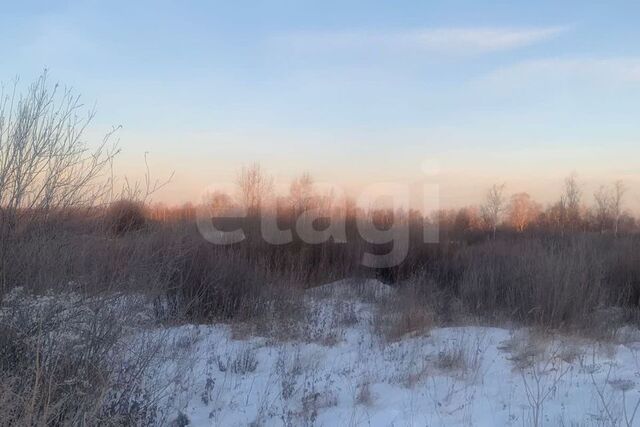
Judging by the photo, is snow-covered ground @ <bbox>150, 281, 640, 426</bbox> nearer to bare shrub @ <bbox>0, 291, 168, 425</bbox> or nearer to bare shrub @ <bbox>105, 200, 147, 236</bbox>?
bare shrub @ <bbox>0, 291, 168, 425</bbox>

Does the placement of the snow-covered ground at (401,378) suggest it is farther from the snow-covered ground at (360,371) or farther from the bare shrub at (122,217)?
the bare shrub at (122,217)

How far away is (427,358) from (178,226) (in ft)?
14.8

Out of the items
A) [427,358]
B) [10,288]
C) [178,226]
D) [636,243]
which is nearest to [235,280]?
[178,226]

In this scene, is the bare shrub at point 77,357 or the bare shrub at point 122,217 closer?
the bare shrub at point 77,357

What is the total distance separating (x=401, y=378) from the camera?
20.3ft

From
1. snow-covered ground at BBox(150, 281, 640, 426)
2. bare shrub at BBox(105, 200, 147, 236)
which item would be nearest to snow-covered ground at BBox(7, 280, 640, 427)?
snow-covered ground at BBox(150, 281, 640, 426)

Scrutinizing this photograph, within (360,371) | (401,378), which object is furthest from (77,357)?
(401,378)

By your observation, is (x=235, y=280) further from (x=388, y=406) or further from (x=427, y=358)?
(x=388, y=406)

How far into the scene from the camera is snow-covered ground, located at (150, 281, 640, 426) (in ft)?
16.9

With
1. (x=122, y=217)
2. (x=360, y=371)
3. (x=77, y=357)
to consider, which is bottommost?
(x=360, y=371)

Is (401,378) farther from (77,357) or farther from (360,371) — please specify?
(77,357)

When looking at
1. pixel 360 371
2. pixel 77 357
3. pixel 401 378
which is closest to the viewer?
pixel 77 357

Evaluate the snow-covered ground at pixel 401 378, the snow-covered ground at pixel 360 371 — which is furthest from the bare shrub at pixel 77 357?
the snow-covered ground at pixel 401 378

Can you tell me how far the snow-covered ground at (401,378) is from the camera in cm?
516
